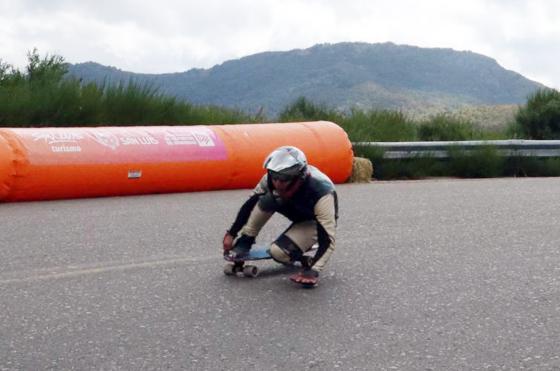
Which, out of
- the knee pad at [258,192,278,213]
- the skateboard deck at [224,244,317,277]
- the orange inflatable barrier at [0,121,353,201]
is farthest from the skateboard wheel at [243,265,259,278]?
the orange inflatable barrier at [0,121,353,201]

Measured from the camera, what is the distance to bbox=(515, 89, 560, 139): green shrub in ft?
64.5

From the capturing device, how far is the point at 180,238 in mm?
8477

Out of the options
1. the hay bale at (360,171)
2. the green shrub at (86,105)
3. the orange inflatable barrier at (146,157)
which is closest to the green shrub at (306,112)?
the green shrub at (86,105)

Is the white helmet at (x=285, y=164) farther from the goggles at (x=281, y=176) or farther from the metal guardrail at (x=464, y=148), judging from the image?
the metal guardrail at (x=464, y=148)

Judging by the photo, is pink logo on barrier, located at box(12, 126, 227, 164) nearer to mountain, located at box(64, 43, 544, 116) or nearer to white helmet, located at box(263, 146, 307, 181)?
white helmet, located at box(263, 146, 307, 181)

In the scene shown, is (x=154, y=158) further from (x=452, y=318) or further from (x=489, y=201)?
(x=452, y=318)

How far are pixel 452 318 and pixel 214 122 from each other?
34.0 feet

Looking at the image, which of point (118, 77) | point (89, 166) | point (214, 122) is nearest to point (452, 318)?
point (89, 166)

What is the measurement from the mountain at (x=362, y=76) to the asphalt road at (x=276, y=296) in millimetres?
65177

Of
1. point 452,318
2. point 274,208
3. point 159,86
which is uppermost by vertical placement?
point 159,86

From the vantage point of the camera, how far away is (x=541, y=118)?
1986 cm

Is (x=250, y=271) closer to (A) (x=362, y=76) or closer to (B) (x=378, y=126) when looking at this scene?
(B) (x=378, y=126)

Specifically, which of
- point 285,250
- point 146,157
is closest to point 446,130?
point 146,157

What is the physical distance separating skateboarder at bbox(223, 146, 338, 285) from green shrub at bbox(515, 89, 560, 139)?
44.0 ft
